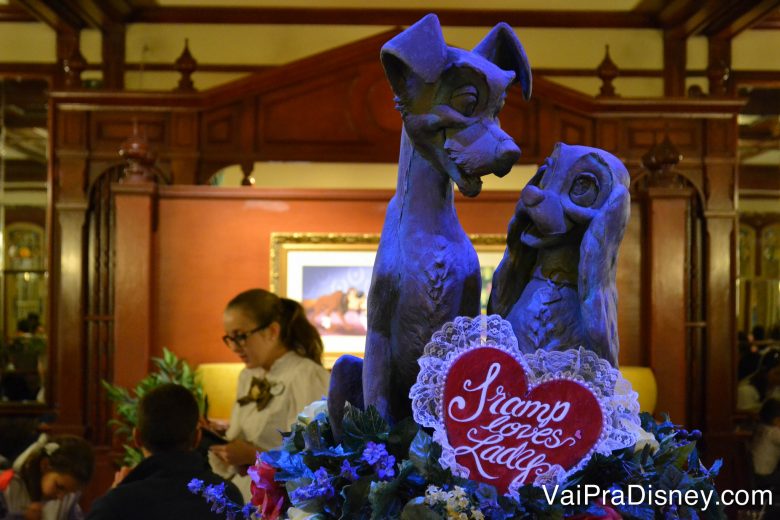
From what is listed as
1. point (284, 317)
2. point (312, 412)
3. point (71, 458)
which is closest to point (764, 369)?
point (284, 317)

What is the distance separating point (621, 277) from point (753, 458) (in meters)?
1.26

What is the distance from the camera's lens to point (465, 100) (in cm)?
135

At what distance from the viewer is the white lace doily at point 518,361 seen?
127cm

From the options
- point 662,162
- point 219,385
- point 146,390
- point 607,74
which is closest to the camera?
point 146,390

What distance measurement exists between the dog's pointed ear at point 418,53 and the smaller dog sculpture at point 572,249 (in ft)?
0.67

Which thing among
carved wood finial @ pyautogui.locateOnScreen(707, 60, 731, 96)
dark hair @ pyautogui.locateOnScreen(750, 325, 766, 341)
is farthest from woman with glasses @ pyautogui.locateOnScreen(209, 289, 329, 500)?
dark hair @ pyautogui.locateOnScreen(750, 325, 766, 341)

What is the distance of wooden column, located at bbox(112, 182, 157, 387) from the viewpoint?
534cm

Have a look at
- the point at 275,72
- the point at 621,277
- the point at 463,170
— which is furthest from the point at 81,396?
the point at 463,170

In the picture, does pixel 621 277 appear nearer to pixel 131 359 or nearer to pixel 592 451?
pixel 131 359

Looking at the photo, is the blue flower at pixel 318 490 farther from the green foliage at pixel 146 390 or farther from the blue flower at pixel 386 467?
the green foliage at pixel 146 390

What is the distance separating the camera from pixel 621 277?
5648mm

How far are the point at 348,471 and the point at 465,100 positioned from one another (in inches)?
18.7

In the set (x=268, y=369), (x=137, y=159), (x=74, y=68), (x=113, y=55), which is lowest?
(x=268, y=369)

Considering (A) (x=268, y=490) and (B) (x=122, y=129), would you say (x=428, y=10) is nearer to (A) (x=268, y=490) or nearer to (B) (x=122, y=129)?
(B) (x=122, y=129)
